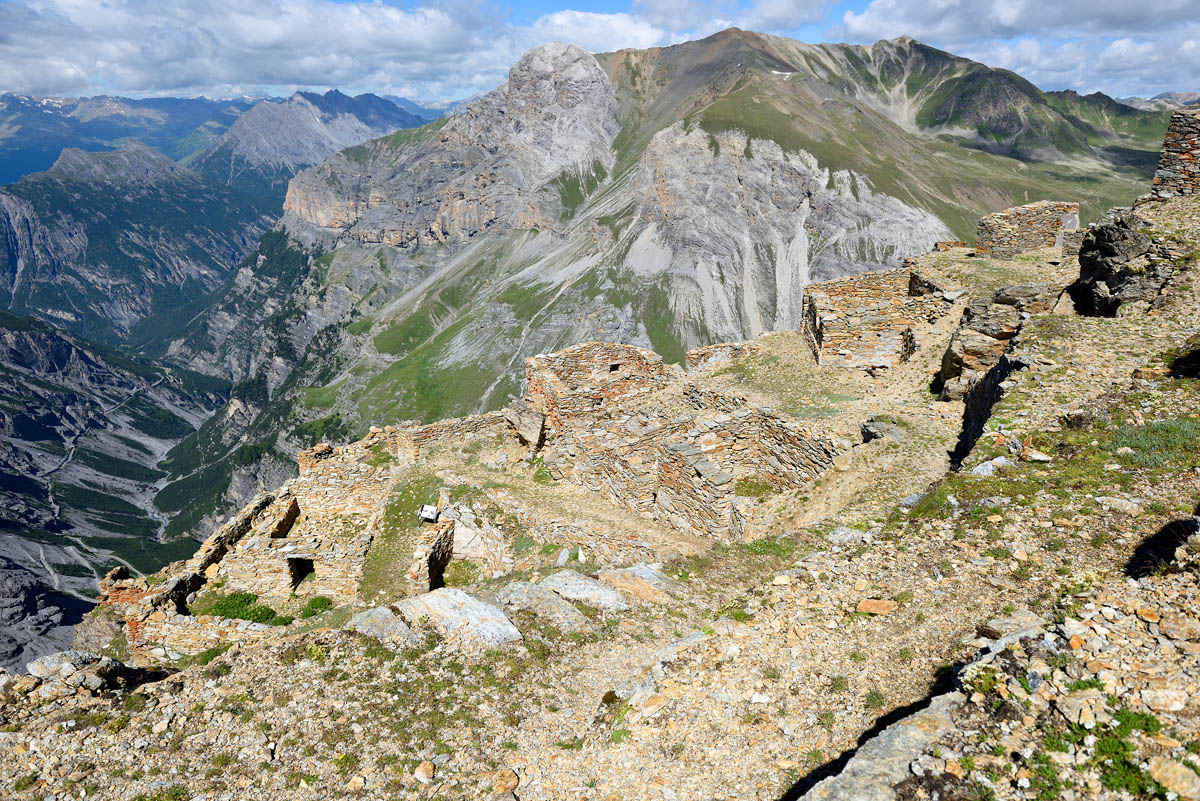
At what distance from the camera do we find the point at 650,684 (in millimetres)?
10398

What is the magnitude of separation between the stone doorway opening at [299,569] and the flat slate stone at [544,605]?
12.5m

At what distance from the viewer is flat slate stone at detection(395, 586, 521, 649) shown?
12.4m

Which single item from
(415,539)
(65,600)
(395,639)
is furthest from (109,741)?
(65,600)

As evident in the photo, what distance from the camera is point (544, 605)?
13.8 m

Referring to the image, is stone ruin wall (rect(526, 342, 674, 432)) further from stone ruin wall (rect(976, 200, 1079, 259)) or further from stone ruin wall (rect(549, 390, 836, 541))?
stone ruin wall (rect(976, 200, 1079, 259))

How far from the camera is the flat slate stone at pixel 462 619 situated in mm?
12438

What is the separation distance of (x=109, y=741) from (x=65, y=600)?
241710mm

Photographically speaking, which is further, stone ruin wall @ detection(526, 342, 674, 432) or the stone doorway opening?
stone ruin wall @ detection(526, 342, 674, 432)

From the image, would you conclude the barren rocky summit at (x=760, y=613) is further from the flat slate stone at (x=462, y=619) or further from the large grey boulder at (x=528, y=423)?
the large grey boulder at (x=528, y=423)

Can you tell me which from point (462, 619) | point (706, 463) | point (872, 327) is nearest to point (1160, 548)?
point (706, 463)

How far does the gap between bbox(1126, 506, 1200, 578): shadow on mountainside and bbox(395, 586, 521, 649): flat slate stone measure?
10.9 meters

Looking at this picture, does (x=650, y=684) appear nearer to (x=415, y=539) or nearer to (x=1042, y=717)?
(x=1042, y=717)

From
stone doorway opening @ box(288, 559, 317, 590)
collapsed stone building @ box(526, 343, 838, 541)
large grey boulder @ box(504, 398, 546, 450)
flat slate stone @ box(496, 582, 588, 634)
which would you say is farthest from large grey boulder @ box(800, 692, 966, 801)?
stone doorway opening @ box(288, 559, 317, 590)

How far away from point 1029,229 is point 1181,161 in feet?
19.7
